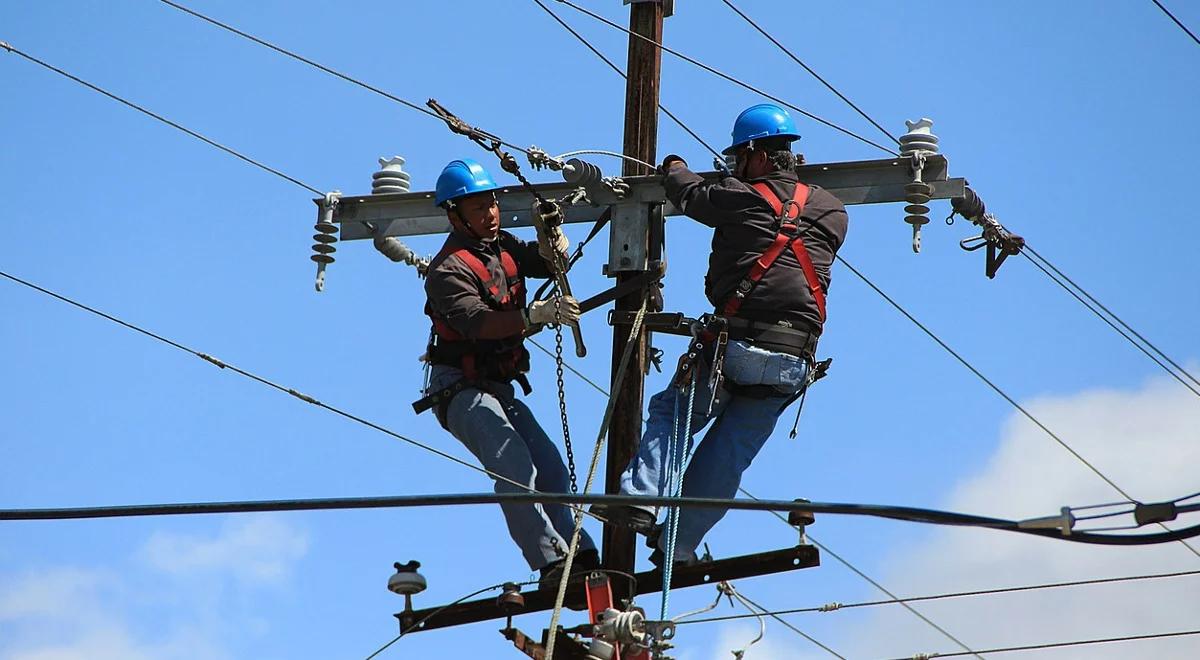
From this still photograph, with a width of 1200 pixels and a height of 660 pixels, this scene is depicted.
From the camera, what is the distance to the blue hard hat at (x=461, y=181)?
9438 millimetres

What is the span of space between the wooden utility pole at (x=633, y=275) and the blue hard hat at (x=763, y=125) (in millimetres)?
627

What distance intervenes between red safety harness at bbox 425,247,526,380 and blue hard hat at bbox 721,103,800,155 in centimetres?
129

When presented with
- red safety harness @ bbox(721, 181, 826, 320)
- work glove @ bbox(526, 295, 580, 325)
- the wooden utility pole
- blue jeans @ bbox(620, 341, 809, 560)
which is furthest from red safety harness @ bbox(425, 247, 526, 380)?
red safety harness @ bbox(721, 181, 826, 320)

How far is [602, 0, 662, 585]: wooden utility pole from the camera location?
898 cm

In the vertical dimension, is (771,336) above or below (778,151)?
below

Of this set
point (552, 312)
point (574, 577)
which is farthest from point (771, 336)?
point (574, 577)

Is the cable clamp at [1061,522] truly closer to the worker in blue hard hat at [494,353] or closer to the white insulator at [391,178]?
the worker in blue hard hat at [494,353]

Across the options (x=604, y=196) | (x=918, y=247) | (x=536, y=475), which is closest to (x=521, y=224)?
(x=604, y=196)

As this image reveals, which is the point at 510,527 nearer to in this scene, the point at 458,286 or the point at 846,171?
the point at 458,286

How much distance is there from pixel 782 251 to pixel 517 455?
1.54 meters

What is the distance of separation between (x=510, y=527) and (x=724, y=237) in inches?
65.2

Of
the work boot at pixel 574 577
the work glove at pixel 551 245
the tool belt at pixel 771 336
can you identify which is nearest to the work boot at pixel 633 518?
the work boot at pixel 574 577

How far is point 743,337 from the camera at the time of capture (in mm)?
8562

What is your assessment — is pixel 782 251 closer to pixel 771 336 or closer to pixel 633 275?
pixel 771 336
